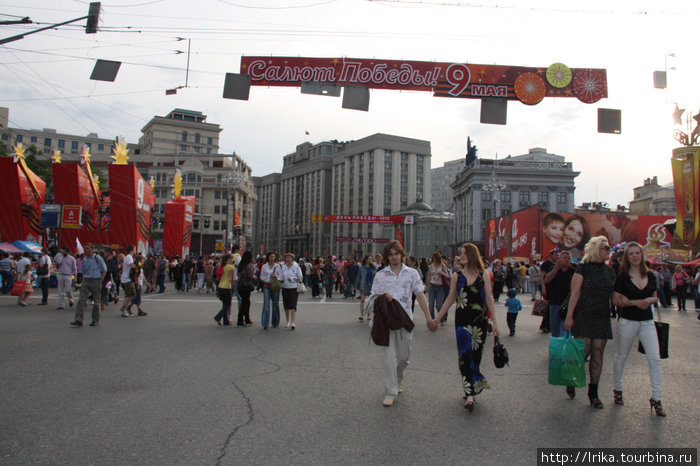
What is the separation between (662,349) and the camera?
208 inches

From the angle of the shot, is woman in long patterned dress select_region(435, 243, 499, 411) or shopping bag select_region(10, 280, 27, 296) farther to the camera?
shopping bag select_region(10, 280, 27, 296)

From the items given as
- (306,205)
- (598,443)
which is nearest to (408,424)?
(598,443)

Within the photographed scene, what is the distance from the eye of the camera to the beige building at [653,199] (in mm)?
83312

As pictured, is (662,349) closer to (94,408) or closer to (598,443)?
(598,443)

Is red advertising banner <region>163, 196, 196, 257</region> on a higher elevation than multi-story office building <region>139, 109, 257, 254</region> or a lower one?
lower

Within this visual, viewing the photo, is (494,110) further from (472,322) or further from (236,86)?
(472,322)

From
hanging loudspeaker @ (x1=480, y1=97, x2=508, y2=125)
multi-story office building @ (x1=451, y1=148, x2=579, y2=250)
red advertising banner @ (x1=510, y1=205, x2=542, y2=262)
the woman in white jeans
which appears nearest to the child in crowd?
hanging loudspeaker @ (x1=480, y1=97, x2=508, y2=125)

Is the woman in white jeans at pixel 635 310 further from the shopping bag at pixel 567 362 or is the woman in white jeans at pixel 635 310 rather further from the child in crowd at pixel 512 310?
the child in crowd at pixel 512 310

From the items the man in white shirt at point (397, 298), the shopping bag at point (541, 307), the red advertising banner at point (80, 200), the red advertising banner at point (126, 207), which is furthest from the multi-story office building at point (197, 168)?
the man in white shirt at point (397, 298)

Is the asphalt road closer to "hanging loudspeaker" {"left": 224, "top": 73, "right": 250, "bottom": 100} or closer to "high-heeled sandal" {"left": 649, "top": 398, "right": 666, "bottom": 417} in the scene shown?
"high-heeled sandal" {"left": 649, "top": 398, "right": 666, "bottom": 417}

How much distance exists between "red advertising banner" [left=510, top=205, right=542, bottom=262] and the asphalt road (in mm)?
30504

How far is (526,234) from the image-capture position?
39.5 m

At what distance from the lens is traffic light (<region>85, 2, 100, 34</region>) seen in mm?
10070

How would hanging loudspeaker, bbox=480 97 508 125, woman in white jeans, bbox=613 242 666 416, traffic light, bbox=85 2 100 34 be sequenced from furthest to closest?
hanging loudspeaker, bbox=480 97 508 125 < traffic light, bbox=85 2 100 34 < woman in white jeans, bbox=613 242 666 416
